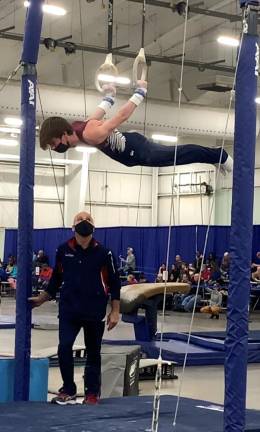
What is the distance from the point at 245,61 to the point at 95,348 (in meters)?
2.15

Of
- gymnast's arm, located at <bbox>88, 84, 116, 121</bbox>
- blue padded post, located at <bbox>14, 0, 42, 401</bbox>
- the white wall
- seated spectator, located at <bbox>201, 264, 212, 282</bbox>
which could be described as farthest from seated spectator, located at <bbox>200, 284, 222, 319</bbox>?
gymnast's arm, located at <bbox>88, 84, 116, 121</bbox>

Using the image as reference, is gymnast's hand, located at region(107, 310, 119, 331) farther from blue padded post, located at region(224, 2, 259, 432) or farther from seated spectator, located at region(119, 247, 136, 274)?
seated spectator, located at region(119, 247, 136, 274)

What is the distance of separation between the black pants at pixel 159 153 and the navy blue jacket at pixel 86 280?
630mm

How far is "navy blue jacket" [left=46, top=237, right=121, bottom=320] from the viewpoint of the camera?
4.71 meters

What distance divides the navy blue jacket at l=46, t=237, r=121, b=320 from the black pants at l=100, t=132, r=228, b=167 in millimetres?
630

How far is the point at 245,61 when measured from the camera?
3.70 metres

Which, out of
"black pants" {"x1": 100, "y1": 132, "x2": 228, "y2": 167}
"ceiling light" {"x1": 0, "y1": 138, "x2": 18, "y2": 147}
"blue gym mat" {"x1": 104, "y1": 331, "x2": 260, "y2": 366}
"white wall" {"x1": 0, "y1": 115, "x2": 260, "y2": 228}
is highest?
"ceiling light" {"x1": 0, "y1": 138, "x2": 18, "y2": 147}

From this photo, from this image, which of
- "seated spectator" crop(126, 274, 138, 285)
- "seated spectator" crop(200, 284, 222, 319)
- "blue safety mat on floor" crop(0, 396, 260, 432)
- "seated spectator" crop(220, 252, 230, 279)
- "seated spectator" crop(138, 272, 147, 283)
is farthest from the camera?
"seated spectator" crop(138, 272, 147, 283)

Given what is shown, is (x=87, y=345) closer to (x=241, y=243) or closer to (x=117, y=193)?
(x=241, y=243)

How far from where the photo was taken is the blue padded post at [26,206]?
516 centimetres

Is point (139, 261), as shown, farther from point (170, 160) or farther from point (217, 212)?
point (170, 160)

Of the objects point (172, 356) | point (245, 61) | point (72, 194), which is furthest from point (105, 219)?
point (245, 61)

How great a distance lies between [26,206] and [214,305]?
35.1ft

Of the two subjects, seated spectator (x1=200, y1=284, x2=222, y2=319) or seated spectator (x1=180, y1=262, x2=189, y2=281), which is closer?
seated spectator (x1=200, y1=284, x2=222, y2=319)
